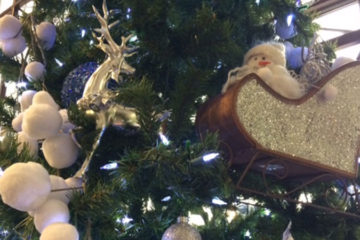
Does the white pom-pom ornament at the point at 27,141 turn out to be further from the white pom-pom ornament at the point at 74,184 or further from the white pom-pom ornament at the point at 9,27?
the white pom-pom ornament at the point at 9,27

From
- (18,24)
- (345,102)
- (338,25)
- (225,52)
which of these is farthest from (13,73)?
(338,25)

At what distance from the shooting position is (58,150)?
0.57 metres

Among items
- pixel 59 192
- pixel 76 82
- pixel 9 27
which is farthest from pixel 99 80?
pixel 9 27

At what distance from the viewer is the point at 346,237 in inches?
28.8

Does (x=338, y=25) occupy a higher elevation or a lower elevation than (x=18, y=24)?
lower

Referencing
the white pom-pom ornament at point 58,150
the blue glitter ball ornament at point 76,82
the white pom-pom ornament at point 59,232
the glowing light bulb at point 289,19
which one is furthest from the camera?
the glowing light bulb at point 289,19

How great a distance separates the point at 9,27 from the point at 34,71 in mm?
109

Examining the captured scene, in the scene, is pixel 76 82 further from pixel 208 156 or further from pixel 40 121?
pixel 208 156

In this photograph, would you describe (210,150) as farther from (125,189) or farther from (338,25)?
(338,25)

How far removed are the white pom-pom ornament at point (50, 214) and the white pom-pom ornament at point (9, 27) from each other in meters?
0.44

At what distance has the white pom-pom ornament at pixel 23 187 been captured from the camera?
0.47 meters

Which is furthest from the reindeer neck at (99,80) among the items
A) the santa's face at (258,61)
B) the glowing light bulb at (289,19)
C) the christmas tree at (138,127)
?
the glowing light bulb at (289,19)

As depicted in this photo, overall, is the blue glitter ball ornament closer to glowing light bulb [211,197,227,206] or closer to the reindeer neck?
the reindeer neck

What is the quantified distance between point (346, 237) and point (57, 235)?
492mm
